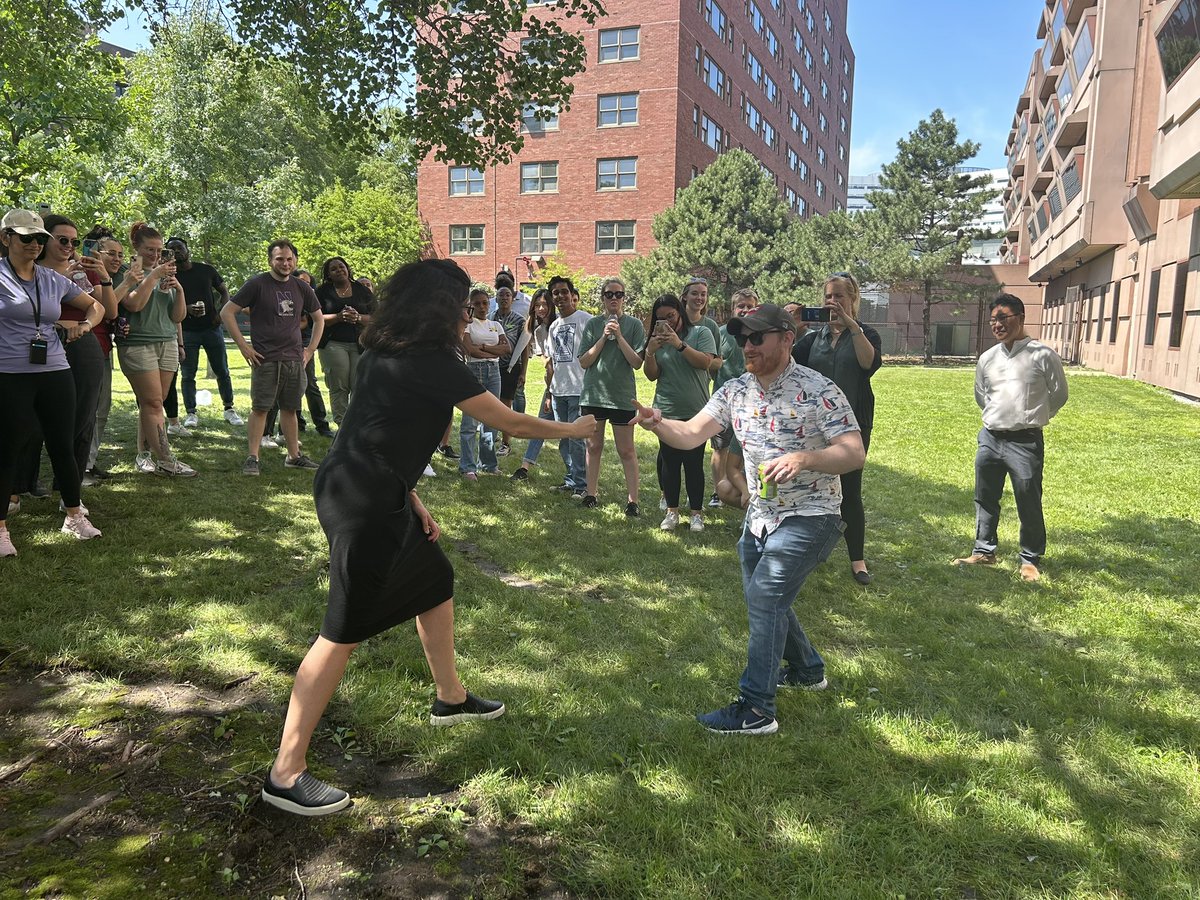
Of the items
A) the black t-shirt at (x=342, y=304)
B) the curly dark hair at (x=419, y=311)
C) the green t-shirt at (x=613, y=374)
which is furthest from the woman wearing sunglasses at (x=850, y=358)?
the black t-shirt at (x=342, y=304)

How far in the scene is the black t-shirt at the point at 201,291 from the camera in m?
9.08

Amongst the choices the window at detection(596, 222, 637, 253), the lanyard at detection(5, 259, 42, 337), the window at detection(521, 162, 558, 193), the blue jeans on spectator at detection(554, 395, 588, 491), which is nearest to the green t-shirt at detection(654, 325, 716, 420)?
the blue jeans on spectator at detection(554, 395, 588, 491)

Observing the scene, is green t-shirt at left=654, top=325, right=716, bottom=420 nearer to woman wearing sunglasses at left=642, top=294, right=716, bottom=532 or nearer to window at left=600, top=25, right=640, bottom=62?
woman wearing sunglasses at left=642, top=294, right=716, bottom=532

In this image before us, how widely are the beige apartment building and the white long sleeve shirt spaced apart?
13.1m

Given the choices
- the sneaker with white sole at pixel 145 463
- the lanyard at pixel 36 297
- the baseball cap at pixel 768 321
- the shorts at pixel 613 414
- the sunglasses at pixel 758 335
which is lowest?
the sneaker with white sole at pixel 145 463

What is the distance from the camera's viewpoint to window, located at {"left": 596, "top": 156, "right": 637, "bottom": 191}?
1529 inches

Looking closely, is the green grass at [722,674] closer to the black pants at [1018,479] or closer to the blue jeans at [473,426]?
the black pants at [1018,479]

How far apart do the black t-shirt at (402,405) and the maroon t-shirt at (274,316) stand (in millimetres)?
5161

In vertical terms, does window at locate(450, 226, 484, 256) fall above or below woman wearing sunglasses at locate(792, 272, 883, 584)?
above

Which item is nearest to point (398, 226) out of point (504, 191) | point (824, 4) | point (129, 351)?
point (504, 191)

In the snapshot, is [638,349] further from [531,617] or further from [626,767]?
[626,767]

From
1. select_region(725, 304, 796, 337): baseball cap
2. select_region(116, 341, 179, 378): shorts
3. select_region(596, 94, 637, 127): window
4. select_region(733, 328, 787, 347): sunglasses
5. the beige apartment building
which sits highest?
select_region(596, 94, 637, 127): window

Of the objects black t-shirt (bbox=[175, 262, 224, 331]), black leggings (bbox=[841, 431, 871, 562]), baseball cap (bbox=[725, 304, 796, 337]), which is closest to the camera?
baseball cap (bbox=[725, 304, 796, 337])

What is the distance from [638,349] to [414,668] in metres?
3.76
